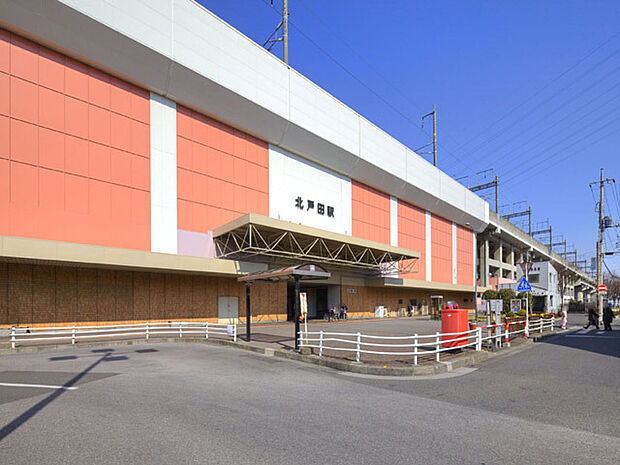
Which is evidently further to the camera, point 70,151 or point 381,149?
point 381,149

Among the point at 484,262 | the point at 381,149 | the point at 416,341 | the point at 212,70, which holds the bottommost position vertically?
the point at 416,341

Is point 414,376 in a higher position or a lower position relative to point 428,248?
lower

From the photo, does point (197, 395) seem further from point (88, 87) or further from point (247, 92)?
point (247, 92)

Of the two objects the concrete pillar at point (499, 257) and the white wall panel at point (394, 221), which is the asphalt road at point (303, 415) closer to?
the white wall panel at point (394, 221)

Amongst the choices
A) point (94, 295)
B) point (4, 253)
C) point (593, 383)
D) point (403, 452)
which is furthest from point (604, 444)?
point (94, 295)

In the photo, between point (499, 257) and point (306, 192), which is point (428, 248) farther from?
point (499, 257)

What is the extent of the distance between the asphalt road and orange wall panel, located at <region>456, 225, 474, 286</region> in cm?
4577

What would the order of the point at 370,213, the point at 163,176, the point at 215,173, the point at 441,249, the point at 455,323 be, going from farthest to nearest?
the point at 441,249 < the point at 370,213 < the point at 215,173 < the point at 163,176 < the point at 455,323

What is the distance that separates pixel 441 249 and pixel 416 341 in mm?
42953

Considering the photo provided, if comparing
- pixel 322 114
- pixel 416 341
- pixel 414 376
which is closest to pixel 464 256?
pixel 322 114

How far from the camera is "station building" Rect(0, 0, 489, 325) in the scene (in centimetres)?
1858

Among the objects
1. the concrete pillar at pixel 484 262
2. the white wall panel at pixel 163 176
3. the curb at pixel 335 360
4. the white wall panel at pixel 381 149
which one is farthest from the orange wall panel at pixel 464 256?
the white wall panel at pixel 163 176

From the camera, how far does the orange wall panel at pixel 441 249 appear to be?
50.0 m

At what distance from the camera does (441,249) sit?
5178 centimetres
